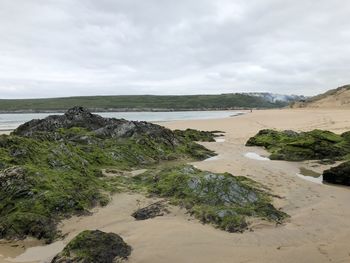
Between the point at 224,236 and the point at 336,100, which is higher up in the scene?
the point at 336,100

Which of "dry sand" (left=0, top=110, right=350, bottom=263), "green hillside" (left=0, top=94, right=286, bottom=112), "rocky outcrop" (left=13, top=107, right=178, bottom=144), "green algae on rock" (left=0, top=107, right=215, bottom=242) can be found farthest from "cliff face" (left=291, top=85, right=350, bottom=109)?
"green hillside" (left=0, top=94, right=286, bottom=112)

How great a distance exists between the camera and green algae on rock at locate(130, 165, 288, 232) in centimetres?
668

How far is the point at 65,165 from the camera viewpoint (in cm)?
985

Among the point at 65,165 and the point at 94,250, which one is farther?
the point at 65,165

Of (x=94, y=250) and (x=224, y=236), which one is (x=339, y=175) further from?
(x=94, y=250)

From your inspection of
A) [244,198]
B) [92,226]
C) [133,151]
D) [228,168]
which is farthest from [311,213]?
[133,151]

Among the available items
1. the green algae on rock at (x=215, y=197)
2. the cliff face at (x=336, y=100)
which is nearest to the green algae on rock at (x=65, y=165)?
the green algae on rock at (x=215, y=197)

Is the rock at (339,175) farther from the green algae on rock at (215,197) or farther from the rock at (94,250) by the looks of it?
the rock at (94,250)

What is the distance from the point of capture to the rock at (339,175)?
991 cm

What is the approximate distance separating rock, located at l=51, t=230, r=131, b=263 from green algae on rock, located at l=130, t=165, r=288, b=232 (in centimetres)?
180

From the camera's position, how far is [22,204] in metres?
7.00

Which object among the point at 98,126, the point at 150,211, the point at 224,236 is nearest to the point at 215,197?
the point at 150,211

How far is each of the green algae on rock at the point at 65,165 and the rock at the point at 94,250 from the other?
116 cm

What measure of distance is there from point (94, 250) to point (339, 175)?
721cm
